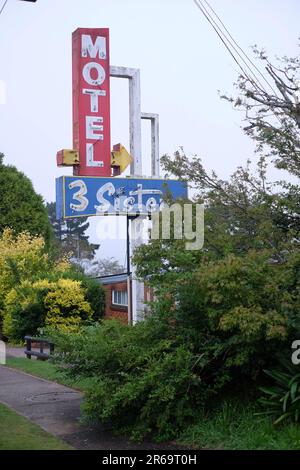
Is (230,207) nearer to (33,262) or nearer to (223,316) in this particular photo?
(223,316)

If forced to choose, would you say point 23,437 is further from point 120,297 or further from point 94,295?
point 120,297

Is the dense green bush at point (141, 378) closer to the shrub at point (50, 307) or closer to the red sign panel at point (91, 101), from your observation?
the red sign panel at point (91, 101)

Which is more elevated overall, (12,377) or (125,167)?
(125,167)

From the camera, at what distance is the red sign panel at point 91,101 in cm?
1580

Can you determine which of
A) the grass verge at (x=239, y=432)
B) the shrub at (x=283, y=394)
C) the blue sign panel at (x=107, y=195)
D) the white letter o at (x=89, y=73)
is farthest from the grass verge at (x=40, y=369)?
the white letter o at (x=89, y=73)

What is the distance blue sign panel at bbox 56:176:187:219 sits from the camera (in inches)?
582

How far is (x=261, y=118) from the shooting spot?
9773 mm

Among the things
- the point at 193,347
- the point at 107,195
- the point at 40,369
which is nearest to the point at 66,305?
the point at 40,369

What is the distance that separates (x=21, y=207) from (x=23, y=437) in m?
24.7

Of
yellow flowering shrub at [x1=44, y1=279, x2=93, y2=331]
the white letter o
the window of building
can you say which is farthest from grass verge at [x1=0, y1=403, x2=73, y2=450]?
the window of building

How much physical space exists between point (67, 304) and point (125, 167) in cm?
851

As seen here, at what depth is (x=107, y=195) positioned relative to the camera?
1514cm
